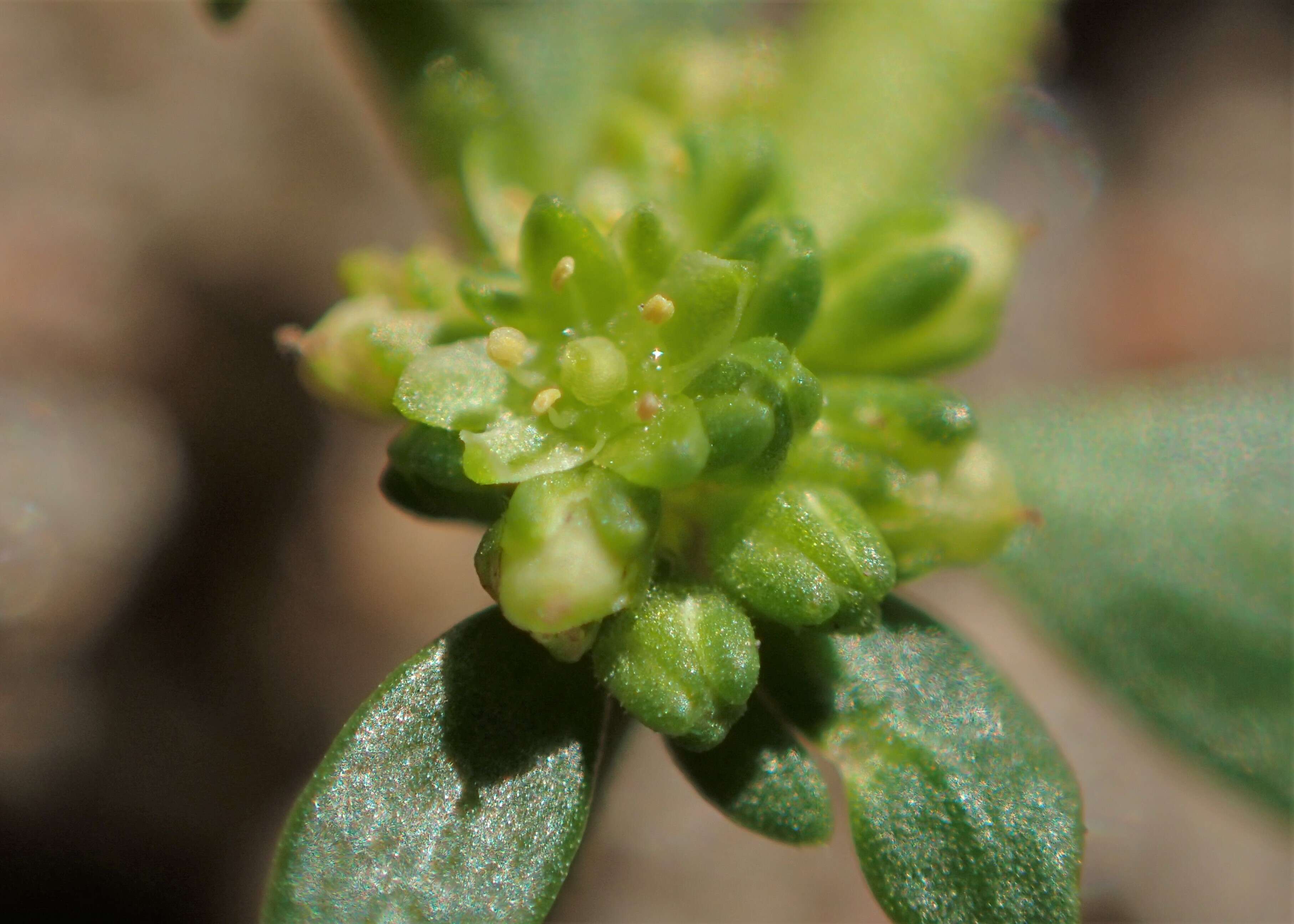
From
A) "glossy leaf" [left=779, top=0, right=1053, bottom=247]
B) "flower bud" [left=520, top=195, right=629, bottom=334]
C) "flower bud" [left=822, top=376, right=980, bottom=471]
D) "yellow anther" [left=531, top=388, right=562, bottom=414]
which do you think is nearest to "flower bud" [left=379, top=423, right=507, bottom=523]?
"yellow anther" [left=531, top=388, right=562, bottom=414]

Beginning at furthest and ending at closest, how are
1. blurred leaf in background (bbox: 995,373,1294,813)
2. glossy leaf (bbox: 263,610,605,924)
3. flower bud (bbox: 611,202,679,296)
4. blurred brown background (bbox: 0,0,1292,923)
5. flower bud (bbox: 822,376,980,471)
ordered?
blurred brown background (bbox: 0,0,1292,923), blurred leaf in background (bbox: 995,373,1294,813), flower bud (bbox: 822,376,980,471), flower bud (bbox: 611,202,679,296), glossy leaf (bbox: 263,610,605,924)

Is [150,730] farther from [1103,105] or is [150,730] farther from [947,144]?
[1103,105]

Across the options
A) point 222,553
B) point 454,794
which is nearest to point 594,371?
point 454,794

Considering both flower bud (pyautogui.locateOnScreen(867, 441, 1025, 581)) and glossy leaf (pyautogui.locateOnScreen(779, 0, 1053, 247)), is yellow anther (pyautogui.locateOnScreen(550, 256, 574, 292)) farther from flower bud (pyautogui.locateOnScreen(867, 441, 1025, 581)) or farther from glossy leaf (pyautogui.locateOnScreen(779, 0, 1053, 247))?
glossy leaf (pyautogui.locateOnScreen(779, 0, 1053, 247))

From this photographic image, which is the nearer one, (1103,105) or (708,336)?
(708,336)

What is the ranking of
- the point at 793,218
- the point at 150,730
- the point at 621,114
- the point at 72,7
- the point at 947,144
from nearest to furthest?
the point at 793,218 → the point at 621,114 → the point at 947,144 → the point at 150,730 → the point at 72,7

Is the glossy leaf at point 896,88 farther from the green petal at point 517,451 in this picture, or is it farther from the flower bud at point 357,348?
the green petal at point 517,451

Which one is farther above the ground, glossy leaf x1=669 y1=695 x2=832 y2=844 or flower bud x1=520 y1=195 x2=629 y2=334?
flower bud x1=520 y1=195 x2=629 y2=334

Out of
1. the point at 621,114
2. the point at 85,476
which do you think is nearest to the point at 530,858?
the point at 621,114

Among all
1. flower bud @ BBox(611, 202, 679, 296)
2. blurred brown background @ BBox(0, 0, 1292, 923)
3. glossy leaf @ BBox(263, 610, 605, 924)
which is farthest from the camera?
blurred brown background @ BBox(0, 0, 1292, 923)
